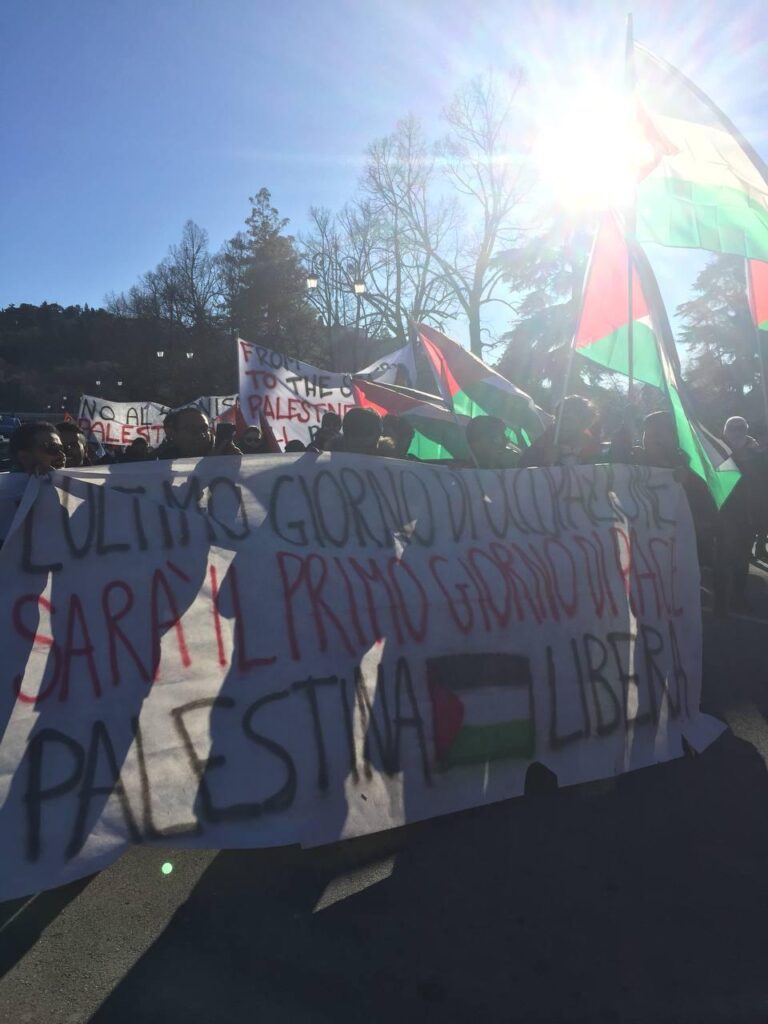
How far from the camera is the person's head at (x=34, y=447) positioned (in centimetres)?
350

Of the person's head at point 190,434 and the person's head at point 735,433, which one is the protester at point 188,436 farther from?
the person's head at point 735,433

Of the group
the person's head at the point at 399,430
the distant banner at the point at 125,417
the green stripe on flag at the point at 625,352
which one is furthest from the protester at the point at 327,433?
the distant banner at the point at 125,417

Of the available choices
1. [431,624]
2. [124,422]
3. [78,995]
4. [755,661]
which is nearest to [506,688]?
[431,624]

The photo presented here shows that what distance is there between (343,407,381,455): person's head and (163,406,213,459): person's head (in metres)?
0.82

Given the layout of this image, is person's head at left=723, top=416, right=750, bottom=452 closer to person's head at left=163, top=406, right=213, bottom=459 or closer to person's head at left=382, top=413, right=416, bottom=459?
person's head at left=382, top=413, right=416, bottom=459

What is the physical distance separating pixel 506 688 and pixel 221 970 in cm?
165

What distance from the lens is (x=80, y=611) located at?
10.0 ft

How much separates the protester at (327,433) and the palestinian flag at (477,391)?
3.60 feet

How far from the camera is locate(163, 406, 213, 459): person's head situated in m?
4.58

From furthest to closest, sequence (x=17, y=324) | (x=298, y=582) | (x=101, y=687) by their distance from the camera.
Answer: (x=17, y=324)
(x=298, y=582)
(x=101, y=687)

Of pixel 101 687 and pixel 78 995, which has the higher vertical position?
pixel 101 687

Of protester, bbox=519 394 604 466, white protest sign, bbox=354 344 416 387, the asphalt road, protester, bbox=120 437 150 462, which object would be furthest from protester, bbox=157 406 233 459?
white protest sign, bbox=354 344 416 387

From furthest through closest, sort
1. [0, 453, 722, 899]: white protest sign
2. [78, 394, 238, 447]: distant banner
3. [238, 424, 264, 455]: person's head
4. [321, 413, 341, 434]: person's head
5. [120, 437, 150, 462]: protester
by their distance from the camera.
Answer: [78, 394, 238, 447]: distant banner, [321, 413, 341, 434]: person's head, [238, 424, 264, 455]: person's head, [120, 437, 150, 462]: protester, [0, 453, 722, 899]: white protest sign

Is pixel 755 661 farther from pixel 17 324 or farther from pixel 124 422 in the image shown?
pixel 17 324
